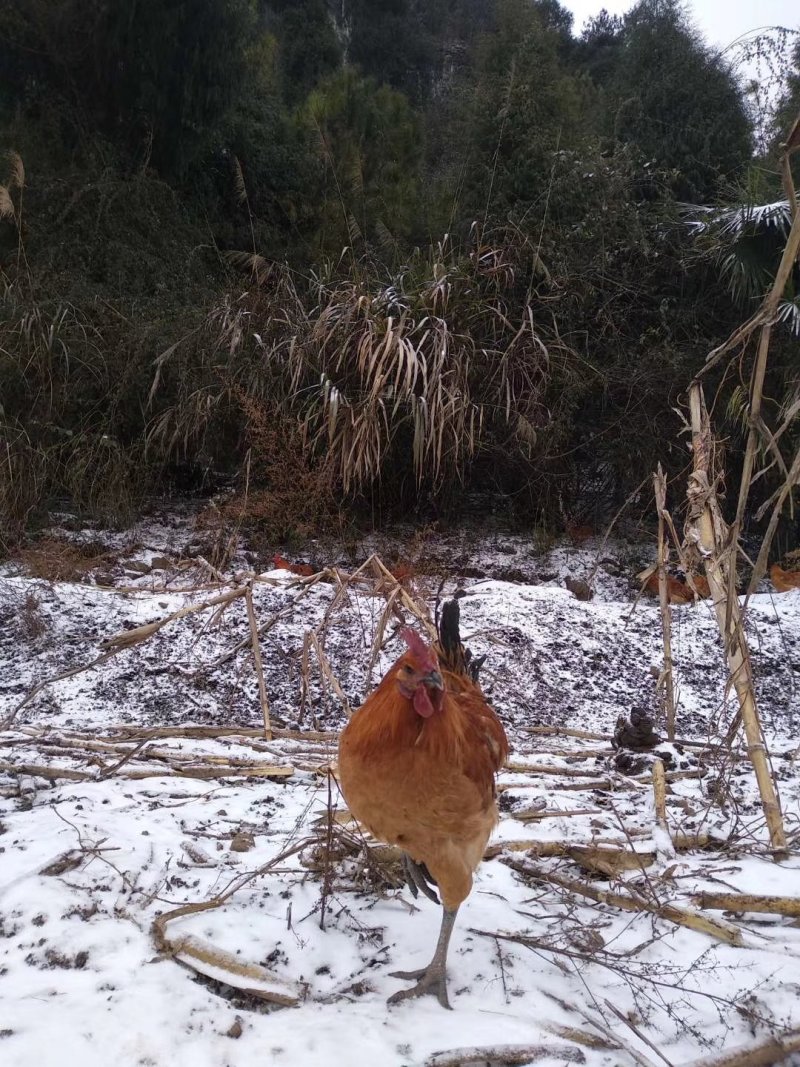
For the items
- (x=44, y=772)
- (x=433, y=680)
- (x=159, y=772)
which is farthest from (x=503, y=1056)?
(x=44, y=772)

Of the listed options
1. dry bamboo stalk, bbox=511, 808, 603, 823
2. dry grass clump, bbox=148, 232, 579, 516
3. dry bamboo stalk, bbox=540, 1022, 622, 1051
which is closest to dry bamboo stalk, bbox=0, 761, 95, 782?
dry bamboo stalk, bbox=511, 808, 603, 823

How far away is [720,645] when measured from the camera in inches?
182

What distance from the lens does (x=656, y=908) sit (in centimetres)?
206

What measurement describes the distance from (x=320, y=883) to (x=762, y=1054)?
1.29 m

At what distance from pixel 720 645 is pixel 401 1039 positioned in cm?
365

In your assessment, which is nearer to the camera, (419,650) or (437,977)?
(419,650)

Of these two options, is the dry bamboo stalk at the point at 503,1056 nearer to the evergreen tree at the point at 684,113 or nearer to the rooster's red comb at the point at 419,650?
the rooster's red comb at the point at 419,650

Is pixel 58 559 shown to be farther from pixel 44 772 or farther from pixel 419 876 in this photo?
pixel 419 876

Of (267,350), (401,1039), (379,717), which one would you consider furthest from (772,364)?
(401,1039)

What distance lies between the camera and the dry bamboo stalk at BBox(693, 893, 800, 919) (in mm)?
2064

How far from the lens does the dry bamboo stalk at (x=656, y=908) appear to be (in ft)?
6.60

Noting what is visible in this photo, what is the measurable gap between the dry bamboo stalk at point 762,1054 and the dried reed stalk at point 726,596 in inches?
28.7

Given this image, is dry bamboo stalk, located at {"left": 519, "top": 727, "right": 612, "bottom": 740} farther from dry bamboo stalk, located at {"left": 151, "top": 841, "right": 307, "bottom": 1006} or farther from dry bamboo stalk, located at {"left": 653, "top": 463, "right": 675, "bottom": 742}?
dry bamboo stalk, located at {"left": 151, "top": 841, "right": 307, "bottom": 1006}

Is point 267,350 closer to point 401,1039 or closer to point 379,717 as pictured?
point 379,717
